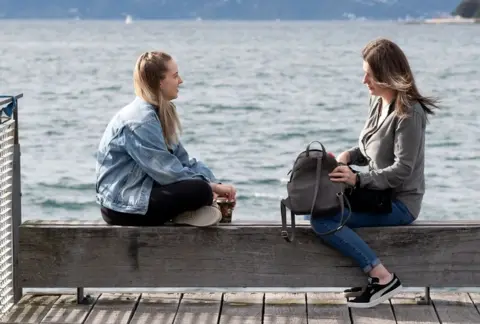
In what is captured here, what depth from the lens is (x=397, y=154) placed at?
438 centimetres

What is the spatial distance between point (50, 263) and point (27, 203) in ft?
33.0

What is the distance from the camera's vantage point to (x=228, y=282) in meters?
4.58

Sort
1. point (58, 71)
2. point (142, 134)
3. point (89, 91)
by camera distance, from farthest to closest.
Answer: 1. point (58, 71)
2. point (89, 91)
3. point (142, 134)

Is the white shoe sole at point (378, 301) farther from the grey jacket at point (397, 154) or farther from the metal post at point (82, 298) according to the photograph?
the metal post at point (82, 298)

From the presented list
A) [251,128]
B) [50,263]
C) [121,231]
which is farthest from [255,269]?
[251,128]

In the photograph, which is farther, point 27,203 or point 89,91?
point 89,91

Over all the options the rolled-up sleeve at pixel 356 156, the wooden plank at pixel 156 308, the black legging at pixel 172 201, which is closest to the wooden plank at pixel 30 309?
the wooden plank at pixel 156 308

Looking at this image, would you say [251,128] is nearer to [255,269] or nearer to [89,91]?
[89,91]

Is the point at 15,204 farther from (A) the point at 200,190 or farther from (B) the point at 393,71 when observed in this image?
(B) the point at 393,71

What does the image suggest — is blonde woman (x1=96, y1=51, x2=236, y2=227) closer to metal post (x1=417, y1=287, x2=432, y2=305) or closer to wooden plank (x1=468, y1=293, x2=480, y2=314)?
metal post (x1=417, y1=287, x2=432, y2=305)

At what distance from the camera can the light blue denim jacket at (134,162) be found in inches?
171

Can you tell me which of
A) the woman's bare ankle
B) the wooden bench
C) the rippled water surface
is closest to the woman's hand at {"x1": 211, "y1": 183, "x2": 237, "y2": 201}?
the wooden bench

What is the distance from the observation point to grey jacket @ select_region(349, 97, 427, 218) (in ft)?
14.3

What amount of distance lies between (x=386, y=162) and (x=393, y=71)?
37 cm
